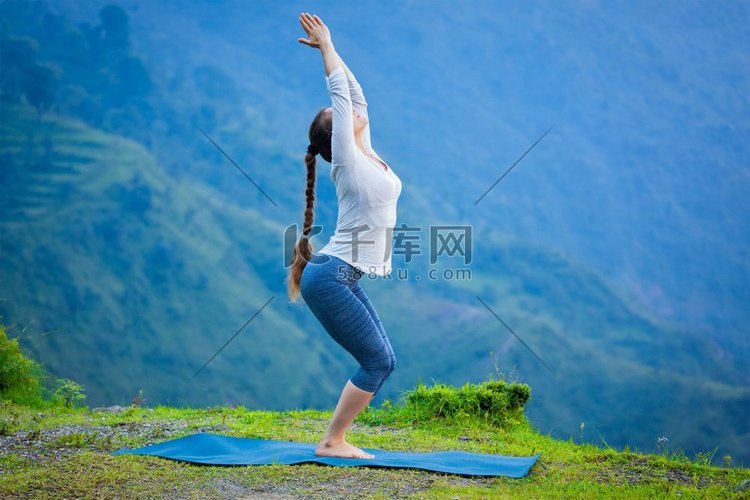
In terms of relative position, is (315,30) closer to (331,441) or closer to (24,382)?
(331,441)

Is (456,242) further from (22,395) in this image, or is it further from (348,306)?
(22,395)

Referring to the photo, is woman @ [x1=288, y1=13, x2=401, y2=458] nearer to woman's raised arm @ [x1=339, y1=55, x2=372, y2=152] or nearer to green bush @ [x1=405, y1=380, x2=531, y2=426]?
woman's raised arm @ [x1=339, y1=55, x2=372, y2=152]

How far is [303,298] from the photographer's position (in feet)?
12.7

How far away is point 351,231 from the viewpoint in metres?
3.78

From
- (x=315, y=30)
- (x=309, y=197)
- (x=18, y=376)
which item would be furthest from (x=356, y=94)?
(x=18, y=376)

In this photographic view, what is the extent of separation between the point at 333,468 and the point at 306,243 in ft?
3.72

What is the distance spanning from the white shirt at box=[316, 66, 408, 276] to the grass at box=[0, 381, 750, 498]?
1.05 m

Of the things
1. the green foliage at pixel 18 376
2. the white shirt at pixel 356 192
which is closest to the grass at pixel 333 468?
the green foliage at pixel 18 376

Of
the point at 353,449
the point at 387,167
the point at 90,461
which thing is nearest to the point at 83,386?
the point at 90,461

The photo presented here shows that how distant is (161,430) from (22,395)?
98.5 inches

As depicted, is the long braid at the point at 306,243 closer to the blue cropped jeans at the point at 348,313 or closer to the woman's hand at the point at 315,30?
the blue cropped jeans at the point at 348,313

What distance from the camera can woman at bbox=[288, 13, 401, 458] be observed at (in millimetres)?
3713

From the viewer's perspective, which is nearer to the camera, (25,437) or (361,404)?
(361,404)

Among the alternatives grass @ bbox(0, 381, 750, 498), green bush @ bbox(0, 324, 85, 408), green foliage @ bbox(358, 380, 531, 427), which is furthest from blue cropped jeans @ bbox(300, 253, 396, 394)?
green bush @ bbox(0, 324, 85, 408)
